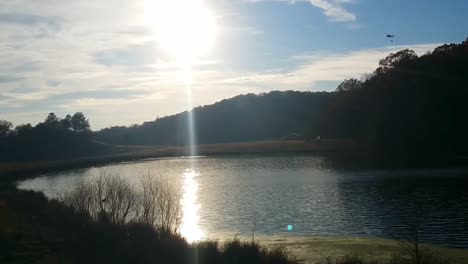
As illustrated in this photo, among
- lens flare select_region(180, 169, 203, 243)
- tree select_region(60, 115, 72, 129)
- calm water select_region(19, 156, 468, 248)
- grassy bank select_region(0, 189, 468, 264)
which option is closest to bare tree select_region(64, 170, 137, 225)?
grassy bank select_region(0, 189, 468, 264)

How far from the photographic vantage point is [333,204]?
37.6m

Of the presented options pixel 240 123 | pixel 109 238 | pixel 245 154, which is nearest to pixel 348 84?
pixel 245 154

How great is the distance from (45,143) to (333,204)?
103263mm

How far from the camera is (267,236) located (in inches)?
1155

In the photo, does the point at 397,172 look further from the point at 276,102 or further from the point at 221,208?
the point at 276,102

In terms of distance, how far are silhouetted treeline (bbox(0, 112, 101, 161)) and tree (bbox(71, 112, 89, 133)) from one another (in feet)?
26.6

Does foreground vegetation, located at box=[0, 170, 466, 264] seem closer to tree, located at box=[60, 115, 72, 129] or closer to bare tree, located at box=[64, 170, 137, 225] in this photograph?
bare tree, located at box=[64, 170, 137, 225]

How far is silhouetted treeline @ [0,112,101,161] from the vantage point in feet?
406

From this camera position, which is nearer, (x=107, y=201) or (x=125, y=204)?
(x=125, y=204)

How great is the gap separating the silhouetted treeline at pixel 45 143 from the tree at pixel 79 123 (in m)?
8.12

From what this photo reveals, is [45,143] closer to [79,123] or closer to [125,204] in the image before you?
[79,123]

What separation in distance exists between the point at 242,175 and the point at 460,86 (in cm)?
3897

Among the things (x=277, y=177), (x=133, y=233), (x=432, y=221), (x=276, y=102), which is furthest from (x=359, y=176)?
(x=276, y=102)

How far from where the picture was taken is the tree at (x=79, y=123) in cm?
15675
